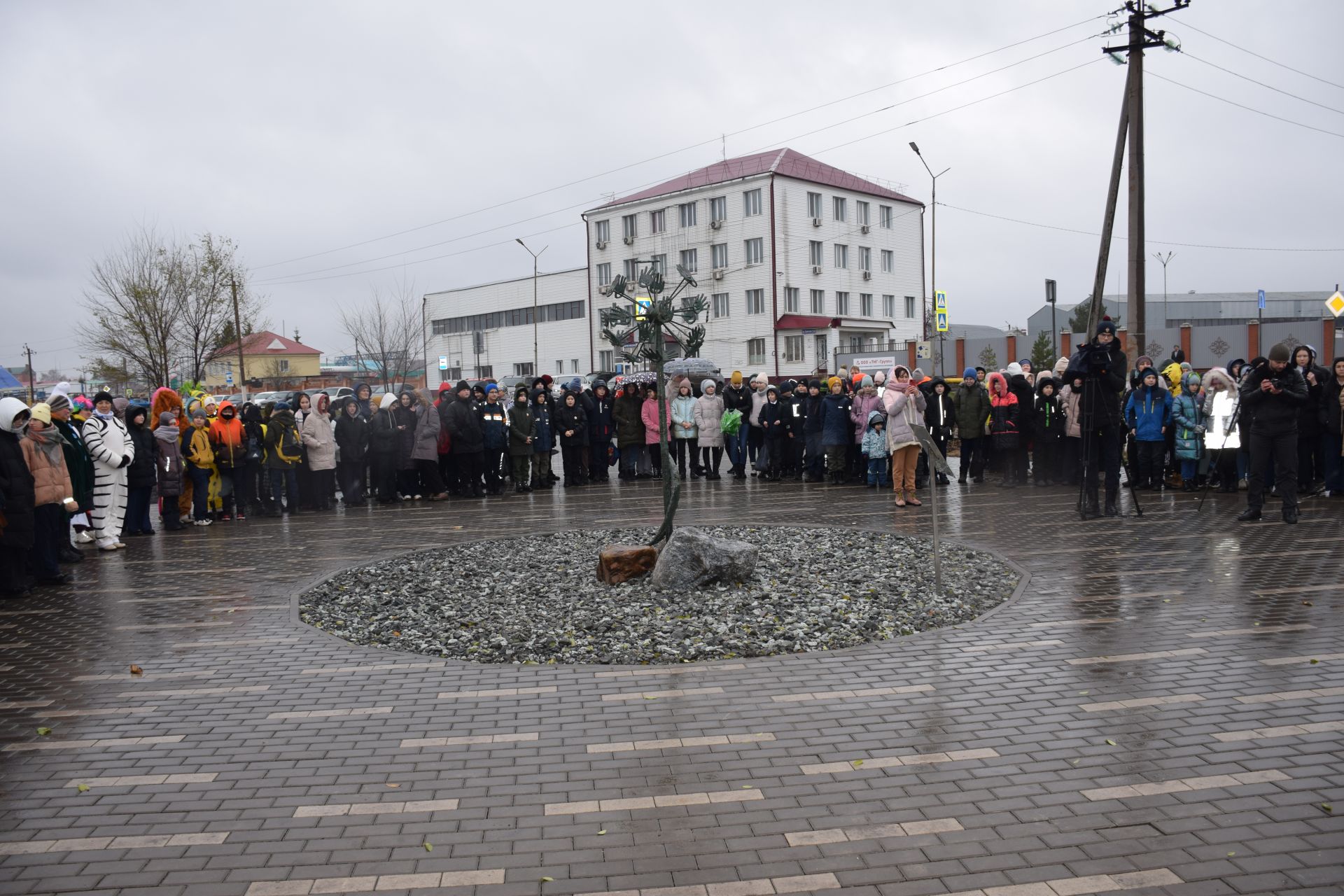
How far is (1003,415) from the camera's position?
17.1 m

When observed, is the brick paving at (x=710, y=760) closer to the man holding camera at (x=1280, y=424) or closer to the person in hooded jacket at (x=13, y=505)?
the person in hooded jacket at (x=13, y=505)

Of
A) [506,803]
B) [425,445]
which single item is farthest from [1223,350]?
[506,803]

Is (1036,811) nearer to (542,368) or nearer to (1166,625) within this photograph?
(1166,625)

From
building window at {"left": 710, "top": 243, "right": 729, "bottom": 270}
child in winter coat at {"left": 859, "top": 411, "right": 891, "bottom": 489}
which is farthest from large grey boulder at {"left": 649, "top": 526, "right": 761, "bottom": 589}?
building window at {"left": 710, "top": 243, "right": 729, "bottom": 270}

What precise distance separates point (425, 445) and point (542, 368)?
55349mm

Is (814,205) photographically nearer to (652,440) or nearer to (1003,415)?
(652,440)

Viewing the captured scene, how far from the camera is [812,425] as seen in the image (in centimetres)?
1888

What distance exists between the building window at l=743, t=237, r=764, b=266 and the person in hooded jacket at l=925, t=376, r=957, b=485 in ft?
139

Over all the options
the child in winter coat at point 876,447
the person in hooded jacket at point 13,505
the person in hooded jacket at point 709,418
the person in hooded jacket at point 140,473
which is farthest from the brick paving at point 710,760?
the person in hooded jacket at point 709,418

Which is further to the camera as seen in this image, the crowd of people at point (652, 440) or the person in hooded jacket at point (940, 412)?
the person in hooded jacket at point (940, 412)

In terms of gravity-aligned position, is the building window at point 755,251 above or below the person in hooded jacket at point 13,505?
above

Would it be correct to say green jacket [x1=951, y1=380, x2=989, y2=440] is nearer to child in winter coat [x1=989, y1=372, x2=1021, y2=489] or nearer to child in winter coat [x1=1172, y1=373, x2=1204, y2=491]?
child in winter coat [x1=989, y1=372, x2=1021, y2=489]

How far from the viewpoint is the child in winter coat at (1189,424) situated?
50.5 feet

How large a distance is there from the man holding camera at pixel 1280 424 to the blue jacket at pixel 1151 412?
3227 mm
